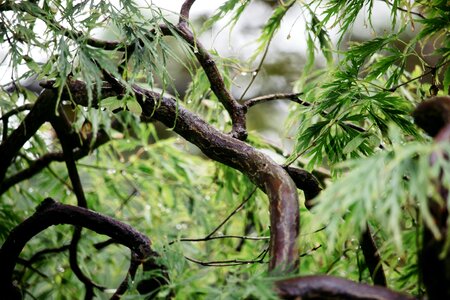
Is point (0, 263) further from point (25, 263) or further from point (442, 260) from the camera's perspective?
point (442, 260)

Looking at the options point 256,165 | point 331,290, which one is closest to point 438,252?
point 331,290

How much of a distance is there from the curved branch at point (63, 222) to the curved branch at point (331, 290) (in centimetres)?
21

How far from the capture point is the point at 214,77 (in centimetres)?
65

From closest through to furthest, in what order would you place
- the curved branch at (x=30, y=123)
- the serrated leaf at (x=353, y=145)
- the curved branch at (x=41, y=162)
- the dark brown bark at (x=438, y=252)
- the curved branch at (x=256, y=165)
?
the dark brown bark at (x=438, y=252)
the curved branch at (x=256, y=165)
the serrated leaf at (x=353, y=145)
the curved branch at (x=30, y=123)
the curved branch at (x=41, y=162)

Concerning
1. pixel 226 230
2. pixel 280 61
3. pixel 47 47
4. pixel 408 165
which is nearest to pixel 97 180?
pixel 226 230

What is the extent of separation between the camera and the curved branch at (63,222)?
575 mm

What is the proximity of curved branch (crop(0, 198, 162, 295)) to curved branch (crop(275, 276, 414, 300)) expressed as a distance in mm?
211

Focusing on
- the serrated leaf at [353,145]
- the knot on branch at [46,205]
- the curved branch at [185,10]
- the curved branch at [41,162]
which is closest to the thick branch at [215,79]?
the curved branch at [185,10]

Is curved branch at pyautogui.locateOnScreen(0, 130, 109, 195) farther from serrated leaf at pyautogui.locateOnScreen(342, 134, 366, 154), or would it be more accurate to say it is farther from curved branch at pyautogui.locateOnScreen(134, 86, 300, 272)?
serrated leaf at pyautogui.locateOnScreen(342, 134, 366, 154)

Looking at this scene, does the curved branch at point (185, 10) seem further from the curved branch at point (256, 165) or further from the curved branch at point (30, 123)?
the curved branch at point (30, 123)

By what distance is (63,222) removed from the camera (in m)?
0.62

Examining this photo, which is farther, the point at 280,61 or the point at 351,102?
the point at 280,61

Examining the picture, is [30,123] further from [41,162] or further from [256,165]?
[256,165]

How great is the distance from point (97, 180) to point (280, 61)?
1267 millimetres
